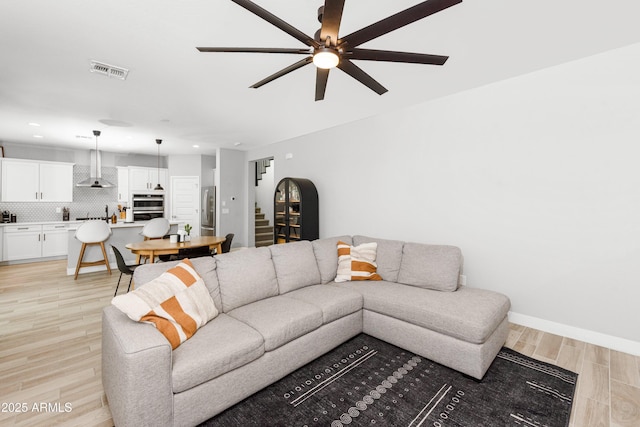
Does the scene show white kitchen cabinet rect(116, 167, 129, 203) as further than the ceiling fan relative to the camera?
Yes

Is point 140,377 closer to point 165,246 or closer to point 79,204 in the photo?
point 165,246

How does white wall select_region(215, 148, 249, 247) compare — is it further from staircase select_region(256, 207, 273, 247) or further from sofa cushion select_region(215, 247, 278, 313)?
sofa cushion select_region(215, 247, 278, 313)

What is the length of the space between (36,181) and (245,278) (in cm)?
703

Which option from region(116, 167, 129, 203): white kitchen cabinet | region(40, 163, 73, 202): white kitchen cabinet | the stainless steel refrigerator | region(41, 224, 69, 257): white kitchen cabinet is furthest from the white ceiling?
the stainless steel refrigerator

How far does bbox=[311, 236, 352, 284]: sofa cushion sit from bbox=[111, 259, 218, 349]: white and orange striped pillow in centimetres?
133

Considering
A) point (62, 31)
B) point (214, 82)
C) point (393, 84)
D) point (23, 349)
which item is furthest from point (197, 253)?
point (393, 84)

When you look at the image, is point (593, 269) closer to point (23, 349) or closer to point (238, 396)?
point (238, 396)

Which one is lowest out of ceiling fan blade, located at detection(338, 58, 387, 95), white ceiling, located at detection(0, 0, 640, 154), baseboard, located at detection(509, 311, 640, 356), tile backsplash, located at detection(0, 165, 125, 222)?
baseboard, located at detection(509, 311, 640, 356)

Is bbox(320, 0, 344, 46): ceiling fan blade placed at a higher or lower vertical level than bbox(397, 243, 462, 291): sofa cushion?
higher

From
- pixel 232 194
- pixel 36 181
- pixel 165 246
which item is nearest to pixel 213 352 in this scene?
pixel 165 246

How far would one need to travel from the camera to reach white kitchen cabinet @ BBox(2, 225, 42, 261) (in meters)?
5.85

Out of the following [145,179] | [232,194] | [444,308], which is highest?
[145,179]

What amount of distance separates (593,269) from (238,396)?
3308 mm

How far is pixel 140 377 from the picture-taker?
4.73 feet
